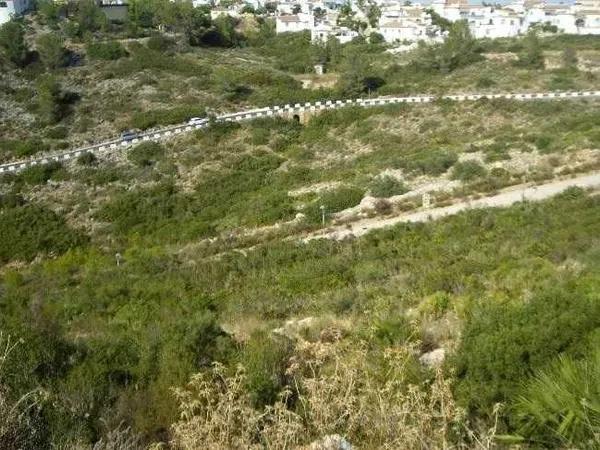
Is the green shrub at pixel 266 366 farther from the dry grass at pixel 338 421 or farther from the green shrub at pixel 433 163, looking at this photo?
the green shrub at pixel 433 163

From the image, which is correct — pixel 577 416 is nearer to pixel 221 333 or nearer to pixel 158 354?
pixel 158 354

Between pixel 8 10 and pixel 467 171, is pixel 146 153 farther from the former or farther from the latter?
pixel 8 10

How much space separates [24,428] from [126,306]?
8.16 m

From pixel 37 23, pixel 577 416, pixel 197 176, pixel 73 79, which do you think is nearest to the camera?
pixel 577 416

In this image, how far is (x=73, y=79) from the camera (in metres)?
41.5

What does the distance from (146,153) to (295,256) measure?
1772 centimetres

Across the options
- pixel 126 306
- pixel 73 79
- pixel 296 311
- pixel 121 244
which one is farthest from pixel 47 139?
pixel 296 311

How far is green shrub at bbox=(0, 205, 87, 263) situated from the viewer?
23188 mm

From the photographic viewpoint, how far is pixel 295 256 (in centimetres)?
1580

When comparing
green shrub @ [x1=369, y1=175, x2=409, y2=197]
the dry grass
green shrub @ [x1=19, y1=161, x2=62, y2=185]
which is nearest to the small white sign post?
green shrub @ [x1=369, y1=175, x2=409, y2=197]

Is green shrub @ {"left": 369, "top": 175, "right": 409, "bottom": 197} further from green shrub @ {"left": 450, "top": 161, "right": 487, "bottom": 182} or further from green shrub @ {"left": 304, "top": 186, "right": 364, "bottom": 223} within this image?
green shrub @ {"left": 450, "top": 161, "right": 487, "bottom": 182}

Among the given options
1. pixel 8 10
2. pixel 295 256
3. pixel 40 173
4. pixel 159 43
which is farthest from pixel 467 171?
pixel 8 10

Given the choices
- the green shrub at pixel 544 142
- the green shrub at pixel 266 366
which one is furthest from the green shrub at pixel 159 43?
the green shrub at pixel 266 366

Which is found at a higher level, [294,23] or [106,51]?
[294,23]
